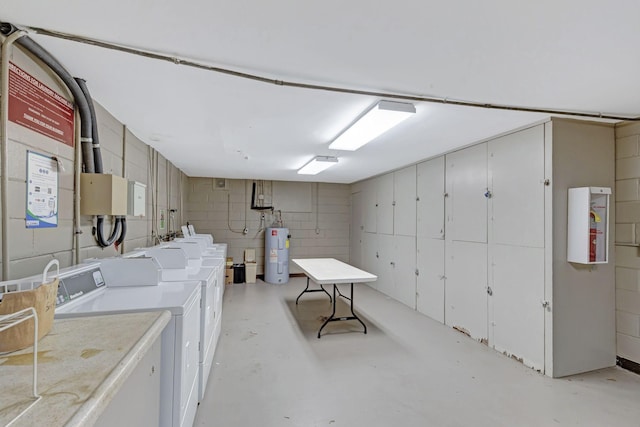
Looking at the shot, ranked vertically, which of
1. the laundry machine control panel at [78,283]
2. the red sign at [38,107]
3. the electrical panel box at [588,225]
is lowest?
the laundry machine control panel at [78,283]

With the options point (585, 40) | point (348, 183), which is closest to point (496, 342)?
point (585, 40)

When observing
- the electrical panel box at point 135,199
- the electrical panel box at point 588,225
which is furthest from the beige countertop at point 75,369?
the electrical panel box at point 588,225

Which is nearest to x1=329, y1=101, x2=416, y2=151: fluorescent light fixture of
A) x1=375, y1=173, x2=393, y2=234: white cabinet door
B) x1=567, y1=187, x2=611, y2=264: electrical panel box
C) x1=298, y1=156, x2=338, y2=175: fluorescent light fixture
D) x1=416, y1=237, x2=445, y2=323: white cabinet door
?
x1=298, y1=156, x2=338, y2=175: fluorescent light fixture

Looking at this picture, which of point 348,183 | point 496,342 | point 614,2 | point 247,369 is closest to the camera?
point 614,2

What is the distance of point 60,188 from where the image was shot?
6.32 feet

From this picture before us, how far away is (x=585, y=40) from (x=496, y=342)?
2.98 metres

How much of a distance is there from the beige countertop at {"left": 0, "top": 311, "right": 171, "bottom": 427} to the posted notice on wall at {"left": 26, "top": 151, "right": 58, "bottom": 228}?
0.77 metres

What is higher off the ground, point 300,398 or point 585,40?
point 585,40

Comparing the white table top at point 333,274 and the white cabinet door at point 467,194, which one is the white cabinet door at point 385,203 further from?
the white cabinet door at point 467,194

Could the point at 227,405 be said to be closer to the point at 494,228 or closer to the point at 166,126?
the point at 166,126

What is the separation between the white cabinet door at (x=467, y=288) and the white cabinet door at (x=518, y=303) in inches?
5.8

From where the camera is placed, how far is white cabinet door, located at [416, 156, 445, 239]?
430cm

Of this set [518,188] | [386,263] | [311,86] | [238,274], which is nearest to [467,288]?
[518,188]

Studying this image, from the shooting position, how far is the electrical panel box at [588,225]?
8.74ft
